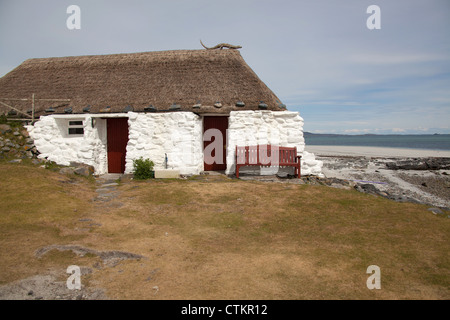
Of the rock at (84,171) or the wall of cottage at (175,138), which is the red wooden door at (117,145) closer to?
the wall of cottage at (175,138)

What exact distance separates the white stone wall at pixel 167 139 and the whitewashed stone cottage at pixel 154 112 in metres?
0.04

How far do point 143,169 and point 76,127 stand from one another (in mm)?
3721

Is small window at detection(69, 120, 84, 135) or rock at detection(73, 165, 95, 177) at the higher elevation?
small window at detection(69, 120, 84, 135)

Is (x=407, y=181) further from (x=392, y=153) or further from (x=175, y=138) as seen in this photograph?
(x=392, y=153)

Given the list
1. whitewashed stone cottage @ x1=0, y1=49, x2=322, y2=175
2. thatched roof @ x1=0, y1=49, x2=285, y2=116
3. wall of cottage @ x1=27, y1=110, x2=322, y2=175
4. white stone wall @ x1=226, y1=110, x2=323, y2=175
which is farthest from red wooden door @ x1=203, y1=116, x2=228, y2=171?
white stone wall @ x1=226, y1=110, x2=323, y2=175

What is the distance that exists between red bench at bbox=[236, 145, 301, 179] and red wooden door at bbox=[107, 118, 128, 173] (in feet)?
16.8

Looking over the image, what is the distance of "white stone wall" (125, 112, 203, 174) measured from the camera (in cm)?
1125

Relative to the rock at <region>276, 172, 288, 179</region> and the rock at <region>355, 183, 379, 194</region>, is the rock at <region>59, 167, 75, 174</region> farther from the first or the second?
the rock at <region>355, 183, 379, 194</region>

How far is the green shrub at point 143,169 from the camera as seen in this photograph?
10930mm

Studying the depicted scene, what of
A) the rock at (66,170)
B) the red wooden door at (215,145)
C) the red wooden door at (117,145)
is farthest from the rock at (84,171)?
the red wooden door at (215,145)

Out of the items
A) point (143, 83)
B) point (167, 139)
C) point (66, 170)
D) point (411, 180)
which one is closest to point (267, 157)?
point (167, 139)

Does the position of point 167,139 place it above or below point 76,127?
below

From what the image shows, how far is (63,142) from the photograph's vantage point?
38.9ft
